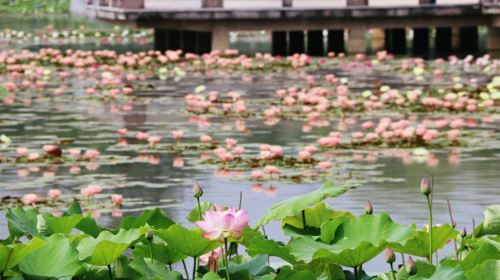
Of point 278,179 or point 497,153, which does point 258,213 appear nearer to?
point 278,179

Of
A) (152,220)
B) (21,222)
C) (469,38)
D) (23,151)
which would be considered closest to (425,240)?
(152,220)

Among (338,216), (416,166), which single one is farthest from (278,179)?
(338,216)

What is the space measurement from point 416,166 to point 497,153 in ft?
3.48

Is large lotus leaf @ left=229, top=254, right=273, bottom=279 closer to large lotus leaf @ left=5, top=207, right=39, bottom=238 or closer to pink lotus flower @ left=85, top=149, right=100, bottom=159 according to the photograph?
large lotus leaf @ left=5, top=207, right=39, bottom=238

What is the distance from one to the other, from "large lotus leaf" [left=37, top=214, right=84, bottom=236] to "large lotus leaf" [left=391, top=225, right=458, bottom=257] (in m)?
0.97

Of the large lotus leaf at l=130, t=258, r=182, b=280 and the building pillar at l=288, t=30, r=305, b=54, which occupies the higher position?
the large lotus leaf at l=130, t=258, r=182, b=280

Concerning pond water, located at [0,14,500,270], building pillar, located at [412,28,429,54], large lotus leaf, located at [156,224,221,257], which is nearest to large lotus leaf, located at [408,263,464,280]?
large lotus leaf, located at [156,224,221,257]

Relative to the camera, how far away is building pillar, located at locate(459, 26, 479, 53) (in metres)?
30.6

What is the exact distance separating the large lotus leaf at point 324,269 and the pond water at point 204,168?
127 inches

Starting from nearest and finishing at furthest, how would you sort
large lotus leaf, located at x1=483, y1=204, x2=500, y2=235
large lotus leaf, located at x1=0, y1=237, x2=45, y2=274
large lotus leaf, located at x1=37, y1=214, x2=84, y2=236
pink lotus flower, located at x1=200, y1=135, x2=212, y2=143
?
1. large lotus leaf, located at x1=0, y1=237, x2=45, y2=274
2. large lotus leaf, located at x1=37, y1=214, x2=84, y2=236
3. large lotus leaf, located at x1=483, y1=204, x2=500, y2=235
4. pink lotus flower, located at x1=200, y1=135, x2=212, y2=143

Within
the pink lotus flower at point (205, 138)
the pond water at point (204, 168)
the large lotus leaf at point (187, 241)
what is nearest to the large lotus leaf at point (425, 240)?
the large lotus leaf at point (187, 241)

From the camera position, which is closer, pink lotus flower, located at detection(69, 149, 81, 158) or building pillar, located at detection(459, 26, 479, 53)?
pink lotus flower, located at detection(69, 149, 81, 158)

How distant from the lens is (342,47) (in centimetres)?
3008

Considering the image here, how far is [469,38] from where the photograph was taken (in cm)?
3072
